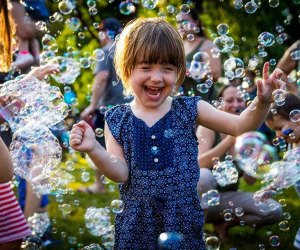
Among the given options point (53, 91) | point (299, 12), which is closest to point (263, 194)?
point (53, 91)

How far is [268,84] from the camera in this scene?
110 inches

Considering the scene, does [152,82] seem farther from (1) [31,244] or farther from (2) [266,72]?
(1) [31,244]

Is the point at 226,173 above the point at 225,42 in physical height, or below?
below

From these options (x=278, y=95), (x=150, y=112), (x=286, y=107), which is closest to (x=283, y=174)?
(x=286, y=107)

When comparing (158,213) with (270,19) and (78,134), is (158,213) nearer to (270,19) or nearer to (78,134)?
(78,134)

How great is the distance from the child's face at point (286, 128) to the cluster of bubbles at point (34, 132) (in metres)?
1.21

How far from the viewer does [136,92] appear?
9.52ft

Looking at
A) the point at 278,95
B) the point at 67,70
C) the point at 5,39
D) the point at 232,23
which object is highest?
the point at 232,23

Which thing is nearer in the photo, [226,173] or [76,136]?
[76,136]

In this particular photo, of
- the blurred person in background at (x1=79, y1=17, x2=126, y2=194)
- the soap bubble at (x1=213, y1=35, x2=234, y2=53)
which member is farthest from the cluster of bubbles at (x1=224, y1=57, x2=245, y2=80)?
the blurred person in background at (x1=79, y1=17, x2=126, y2=194)

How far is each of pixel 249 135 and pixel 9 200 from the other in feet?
4.25

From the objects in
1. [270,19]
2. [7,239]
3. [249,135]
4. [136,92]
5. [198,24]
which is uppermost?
[270,19]

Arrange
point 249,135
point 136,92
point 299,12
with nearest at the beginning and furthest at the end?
Result: 1. point 136,92
2. point 249,135
3. point 299,12

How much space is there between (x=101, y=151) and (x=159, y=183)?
276mm
